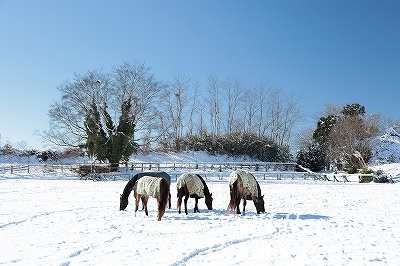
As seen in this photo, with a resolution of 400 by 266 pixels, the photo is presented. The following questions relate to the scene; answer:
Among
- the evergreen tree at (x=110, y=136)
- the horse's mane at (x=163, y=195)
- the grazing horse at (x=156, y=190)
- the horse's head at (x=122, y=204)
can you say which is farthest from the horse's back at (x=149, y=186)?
the evergreen tree at (x=110, y=136)

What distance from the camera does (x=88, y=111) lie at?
34.1 m

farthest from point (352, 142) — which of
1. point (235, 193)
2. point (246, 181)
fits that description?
point (235, 193)

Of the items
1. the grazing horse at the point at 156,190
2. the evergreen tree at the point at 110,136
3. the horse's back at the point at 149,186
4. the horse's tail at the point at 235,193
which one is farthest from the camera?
the evergreen tree at the point at 110,136

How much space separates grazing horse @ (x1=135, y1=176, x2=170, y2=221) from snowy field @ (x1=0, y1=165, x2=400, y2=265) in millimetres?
409

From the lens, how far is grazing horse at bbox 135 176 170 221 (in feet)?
33.4

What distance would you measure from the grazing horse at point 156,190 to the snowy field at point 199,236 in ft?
1.34

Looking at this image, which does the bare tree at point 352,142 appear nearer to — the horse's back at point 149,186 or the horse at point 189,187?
the horse at point 189,187

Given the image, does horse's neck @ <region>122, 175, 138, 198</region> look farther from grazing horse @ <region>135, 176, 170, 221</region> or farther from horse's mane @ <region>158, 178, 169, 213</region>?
horse's mane @ <region>158, 178, 169, 213</region>

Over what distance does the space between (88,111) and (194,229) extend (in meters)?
27.7

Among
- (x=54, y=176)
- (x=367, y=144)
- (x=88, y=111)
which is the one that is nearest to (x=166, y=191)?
(x=54, y=176)

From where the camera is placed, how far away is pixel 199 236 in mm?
7766

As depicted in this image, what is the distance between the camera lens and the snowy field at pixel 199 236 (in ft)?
19.6

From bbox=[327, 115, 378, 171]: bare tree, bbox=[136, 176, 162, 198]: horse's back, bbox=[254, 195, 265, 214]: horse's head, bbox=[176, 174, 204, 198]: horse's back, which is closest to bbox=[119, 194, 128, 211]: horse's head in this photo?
bbox=[136, 176, 162, 198]: horse's back

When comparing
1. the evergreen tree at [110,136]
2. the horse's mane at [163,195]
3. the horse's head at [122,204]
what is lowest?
the horse's head at [122,204]
